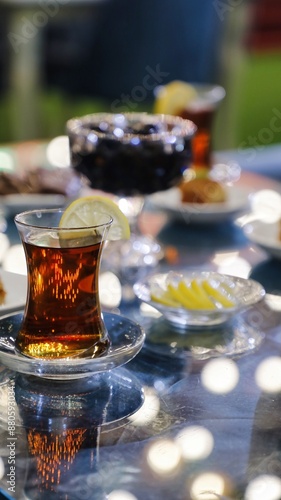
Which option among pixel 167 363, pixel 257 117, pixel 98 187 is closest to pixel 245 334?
pixel 167 363

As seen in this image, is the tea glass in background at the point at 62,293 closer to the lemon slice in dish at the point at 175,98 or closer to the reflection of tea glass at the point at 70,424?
the reflection of tea glass at the point at 70,424

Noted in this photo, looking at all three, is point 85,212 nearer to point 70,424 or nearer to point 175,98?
point 70,424

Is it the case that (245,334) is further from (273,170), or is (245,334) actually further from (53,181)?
(273,170)

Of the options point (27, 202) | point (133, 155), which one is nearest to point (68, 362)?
point (133, 155)

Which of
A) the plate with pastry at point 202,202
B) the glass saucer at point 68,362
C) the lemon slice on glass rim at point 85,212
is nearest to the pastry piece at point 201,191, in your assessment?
the plate with pastry at point 202,202

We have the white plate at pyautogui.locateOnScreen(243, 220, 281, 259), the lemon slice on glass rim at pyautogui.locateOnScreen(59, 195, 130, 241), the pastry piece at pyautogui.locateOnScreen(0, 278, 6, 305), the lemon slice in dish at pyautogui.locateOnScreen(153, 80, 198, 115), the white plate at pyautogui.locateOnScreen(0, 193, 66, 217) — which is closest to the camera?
the lemon slice on glass rim at pyautogui.locateOnScreen(59, 195, 130, 241)

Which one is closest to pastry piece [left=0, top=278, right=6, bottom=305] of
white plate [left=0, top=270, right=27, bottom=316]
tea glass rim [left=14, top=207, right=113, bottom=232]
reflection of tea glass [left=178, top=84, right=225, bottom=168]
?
white plate [left=0, top=270, right=27, bottom=316]

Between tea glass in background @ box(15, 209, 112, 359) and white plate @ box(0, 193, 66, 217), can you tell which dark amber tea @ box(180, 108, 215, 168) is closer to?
white plate @ box(0, 193, 66, 217)

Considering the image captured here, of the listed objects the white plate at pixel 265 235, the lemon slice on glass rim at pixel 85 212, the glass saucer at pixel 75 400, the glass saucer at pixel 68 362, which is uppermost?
the lemon slice on glass rim at pixel 85 212
